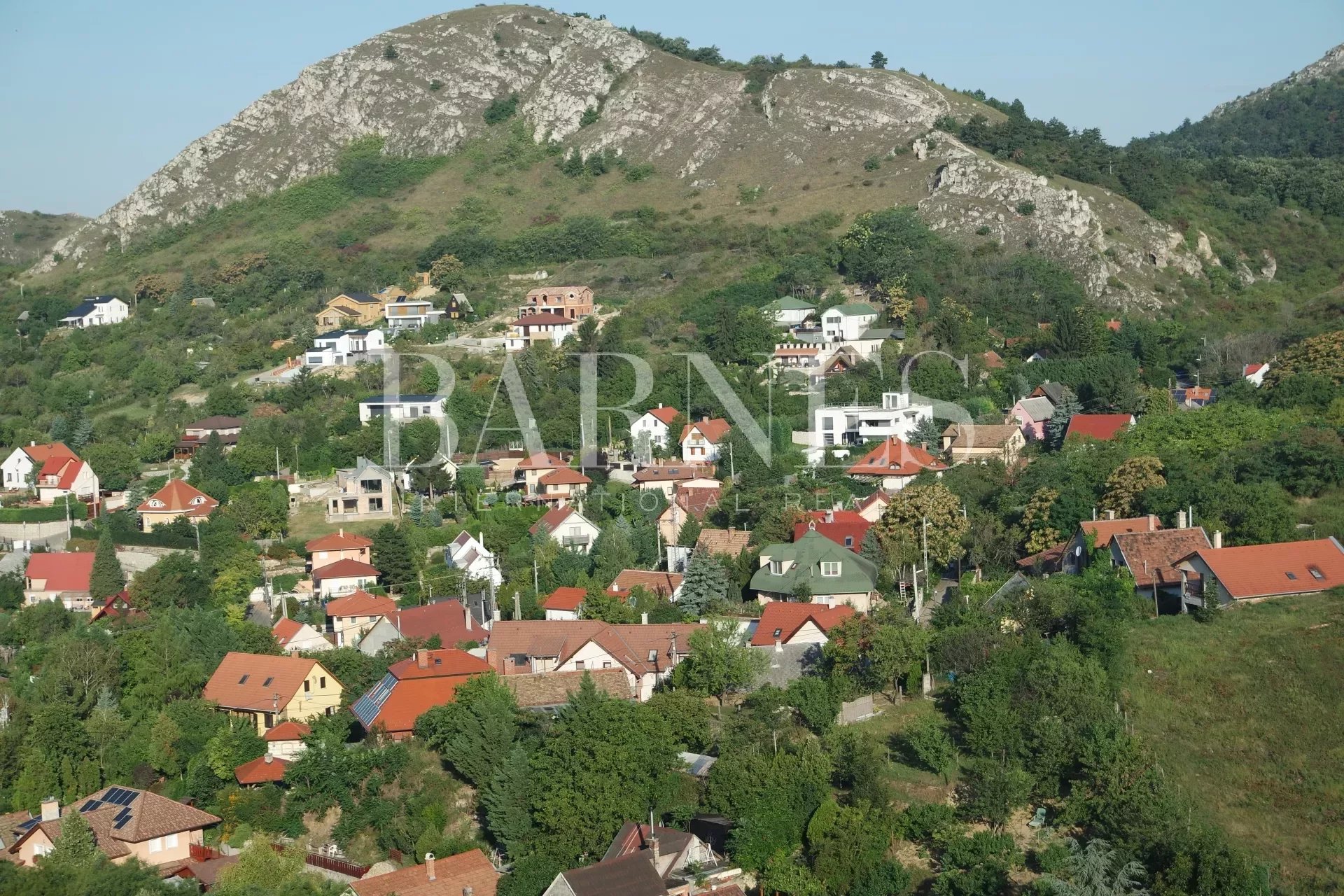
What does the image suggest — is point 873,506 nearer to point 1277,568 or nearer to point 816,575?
point 816,575

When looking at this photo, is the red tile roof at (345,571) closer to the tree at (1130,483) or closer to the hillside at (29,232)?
the tree at (1130,483)

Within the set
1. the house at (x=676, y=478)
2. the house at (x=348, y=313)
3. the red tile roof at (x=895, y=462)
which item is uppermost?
the house at (x=348, y=313)

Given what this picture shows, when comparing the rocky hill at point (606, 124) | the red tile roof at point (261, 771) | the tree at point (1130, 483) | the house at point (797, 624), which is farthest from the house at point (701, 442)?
the rocky hill at point (606, 124)

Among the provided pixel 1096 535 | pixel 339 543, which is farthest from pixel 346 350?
pixel 1096 535

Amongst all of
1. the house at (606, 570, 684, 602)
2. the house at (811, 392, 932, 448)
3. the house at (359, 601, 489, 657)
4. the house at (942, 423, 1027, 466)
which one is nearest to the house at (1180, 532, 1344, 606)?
the house at (606, 570, 684, 602)

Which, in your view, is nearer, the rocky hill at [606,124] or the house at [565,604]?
the house at [565,604]

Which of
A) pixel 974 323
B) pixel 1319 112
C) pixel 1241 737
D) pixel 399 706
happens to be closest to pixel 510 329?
pixel 974 323

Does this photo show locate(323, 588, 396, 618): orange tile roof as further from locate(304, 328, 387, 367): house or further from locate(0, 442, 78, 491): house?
locate(304, 328, 387, 367): house
